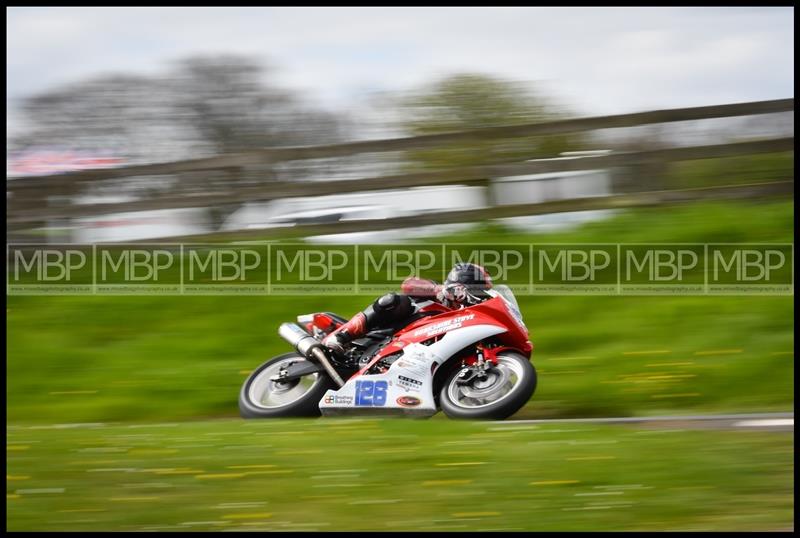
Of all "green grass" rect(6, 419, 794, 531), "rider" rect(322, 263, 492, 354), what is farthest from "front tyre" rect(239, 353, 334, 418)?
"green grass" rect(6, 419, 794, 531)

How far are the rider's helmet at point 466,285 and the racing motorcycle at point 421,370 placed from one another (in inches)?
3.5

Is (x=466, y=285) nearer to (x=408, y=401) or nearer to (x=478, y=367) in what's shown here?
(x=478, y=367)

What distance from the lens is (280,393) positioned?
8352 millimetres

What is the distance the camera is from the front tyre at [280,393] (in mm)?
8023

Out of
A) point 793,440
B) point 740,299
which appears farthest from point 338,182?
point 793,440

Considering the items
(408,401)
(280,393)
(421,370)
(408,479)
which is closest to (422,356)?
(421,370)

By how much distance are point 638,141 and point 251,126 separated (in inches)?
199

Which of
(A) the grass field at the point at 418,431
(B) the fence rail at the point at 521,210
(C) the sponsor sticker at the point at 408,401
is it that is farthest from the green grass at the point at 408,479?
(B) the fence rail at the point at 521,210

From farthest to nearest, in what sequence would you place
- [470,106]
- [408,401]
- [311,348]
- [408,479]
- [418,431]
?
[470,106] < [311,348] < [408,401] < [418,431] < [408,479]

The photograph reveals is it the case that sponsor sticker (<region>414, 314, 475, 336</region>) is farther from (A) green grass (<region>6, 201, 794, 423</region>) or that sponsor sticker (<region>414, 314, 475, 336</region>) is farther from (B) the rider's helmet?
(A) green grass (<region>6, 201, 794, 423</region>)

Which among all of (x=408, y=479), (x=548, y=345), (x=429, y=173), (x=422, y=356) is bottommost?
(x=408, y=479)

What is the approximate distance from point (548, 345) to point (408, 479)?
427 cm

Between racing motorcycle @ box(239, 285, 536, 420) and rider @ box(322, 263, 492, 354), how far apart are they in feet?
0.25

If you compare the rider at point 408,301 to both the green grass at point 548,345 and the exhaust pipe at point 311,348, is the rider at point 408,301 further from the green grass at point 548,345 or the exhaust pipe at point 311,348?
the green grass at point 548,345
